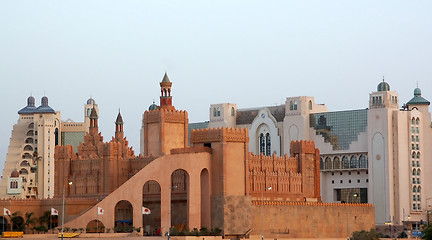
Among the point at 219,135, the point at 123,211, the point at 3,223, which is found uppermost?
the point at 219,135

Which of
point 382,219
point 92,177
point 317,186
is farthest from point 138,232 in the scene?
point 382,219

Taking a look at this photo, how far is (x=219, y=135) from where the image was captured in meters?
110

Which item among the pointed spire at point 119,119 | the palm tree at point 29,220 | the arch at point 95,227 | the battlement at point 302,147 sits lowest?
the arch at point 95,227

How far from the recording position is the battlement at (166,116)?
120 m

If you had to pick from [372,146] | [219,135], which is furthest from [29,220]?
[372,146]

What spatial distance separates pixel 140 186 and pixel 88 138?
32.3 metres

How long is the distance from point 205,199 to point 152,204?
8.19 meters

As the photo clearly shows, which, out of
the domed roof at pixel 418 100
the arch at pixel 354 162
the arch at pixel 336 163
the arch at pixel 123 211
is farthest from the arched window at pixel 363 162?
the arch at pixel 123 211

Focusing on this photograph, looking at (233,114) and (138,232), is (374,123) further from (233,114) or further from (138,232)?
(138,232)

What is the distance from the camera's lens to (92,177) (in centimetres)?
12388

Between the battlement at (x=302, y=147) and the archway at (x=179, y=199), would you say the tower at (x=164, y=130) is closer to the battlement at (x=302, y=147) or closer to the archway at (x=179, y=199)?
the archway at (x=179, y=199)

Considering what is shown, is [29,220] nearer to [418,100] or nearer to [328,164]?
[328,164]

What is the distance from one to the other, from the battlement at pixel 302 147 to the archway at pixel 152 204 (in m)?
23.3

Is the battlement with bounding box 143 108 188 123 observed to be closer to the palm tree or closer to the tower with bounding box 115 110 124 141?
the palm tree
